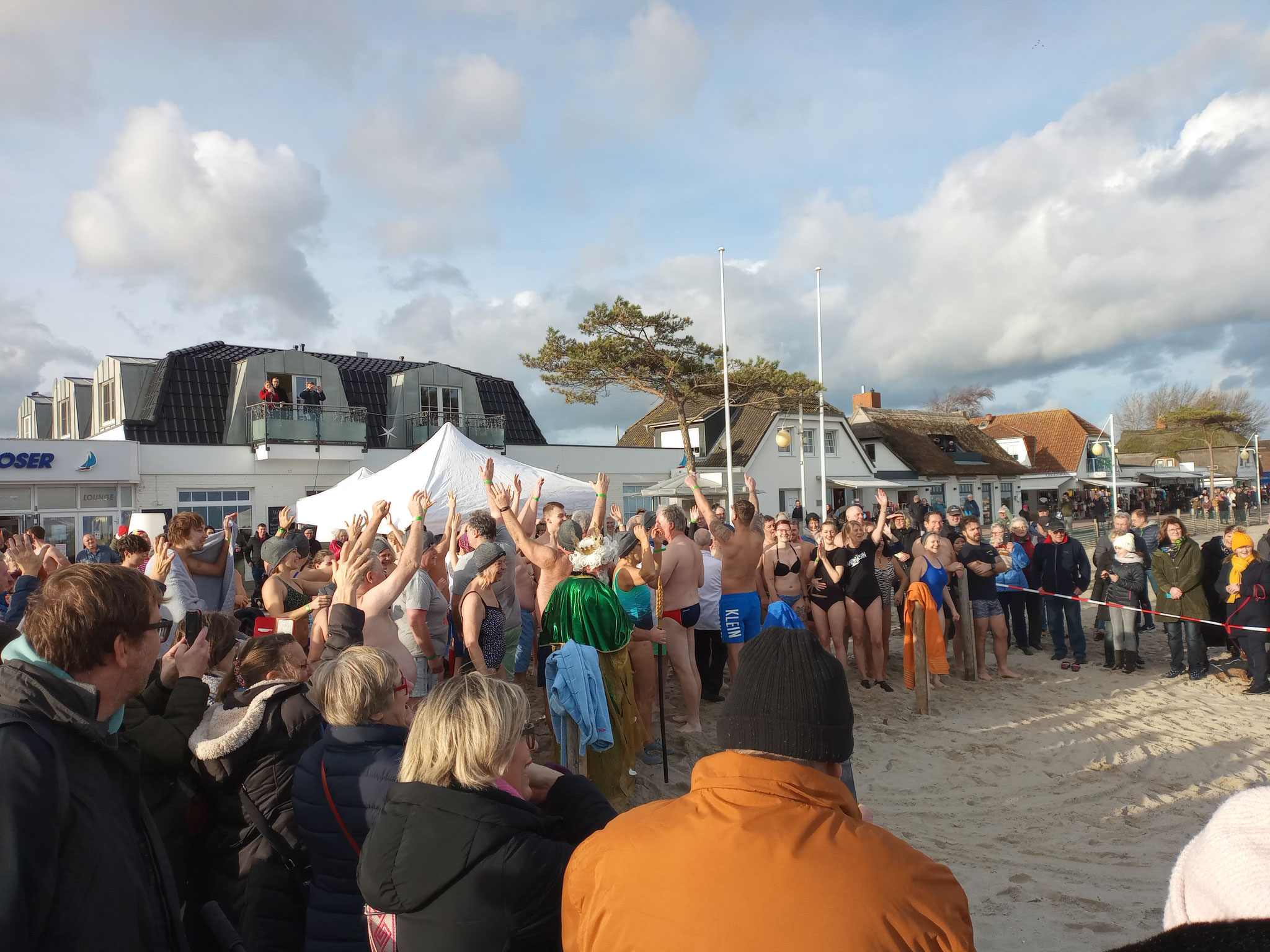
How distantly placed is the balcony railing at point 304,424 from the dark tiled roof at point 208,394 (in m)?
1.02

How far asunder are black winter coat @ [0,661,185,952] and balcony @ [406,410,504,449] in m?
22.3

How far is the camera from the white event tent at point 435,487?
31.0ft

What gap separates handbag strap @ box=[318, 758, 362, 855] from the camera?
7.39 ft

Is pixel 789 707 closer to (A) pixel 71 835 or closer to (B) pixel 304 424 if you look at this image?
(A) pixel 71 835

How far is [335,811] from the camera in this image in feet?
7.46

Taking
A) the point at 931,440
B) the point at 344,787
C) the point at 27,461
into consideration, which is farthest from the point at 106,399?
the point at 931,440

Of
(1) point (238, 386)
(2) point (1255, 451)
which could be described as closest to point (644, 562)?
(1) point (238, 386)

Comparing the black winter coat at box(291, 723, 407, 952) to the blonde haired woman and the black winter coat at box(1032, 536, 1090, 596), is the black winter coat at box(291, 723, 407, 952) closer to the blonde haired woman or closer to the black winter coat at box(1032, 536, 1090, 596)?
the blonde haired woman

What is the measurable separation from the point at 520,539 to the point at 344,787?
9.83 ft

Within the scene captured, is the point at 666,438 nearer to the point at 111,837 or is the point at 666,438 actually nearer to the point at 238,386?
the point at 238,386

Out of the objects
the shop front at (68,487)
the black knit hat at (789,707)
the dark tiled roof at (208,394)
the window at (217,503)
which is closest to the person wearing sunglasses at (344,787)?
the black knit hat at (789,707)

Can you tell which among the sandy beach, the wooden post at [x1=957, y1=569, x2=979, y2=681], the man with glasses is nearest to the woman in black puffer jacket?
the man with glasses

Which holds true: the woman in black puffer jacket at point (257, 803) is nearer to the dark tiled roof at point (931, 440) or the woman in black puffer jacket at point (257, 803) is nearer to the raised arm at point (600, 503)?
the raised arm at point (600, 503)

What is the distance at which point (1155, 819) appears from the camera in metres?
5.07
